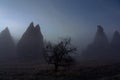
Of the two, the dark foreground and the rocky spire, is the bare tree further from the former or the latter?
Result: the rocky spire

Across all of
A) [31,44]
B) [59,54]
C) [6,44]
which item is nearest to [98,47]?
[31,44]

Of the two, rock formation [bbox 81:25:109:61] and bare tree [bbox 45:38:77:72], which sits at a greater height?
rock formation [bbox 81:25:109:61]

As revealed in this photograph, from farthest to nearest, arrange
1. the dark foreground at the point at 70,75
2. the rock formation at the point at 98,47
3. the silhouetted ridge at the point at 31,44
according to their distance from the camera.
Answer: the rock formation at the point at 98,47
the silhouetted ridge at the point at 31,44
the dark foreground at the point at 70,75

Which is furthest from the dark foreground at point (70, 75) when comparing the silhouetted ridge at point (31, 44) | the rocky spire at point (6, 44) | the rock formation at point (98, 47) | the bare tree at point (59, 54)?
the rock formation at point (98, 47)

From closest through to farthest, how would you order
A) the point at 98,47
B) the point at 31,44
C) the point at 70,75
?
the point at 70,75
the point at 31,44
the point at 98,47

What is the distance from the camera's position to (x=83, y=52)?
111 m

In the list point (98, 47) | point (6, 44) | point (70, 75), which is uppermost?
point (6, 44)

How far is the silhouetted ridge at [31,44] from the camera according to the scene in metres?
98.1

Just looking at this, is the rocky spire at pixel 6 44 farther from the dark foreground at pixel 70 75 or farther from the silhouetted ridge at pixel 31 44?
the dark foreground at pixel 70 75

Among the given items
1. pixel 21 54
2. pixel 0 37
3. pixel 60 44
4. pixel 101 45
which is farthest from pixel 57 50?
pixel 101 45

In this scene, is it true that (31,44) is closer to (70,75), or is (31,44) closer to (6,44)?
(6,44)

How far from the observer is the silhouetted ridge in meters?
98.1

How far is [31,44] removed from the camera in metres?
102

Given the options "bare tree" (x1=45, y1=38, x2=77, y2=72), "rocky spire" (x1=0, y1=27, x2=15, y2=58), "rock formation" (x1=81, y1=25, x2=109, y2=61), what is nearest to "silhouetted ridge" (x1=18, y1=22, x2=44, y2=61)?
"rocky spire" (x1=0, y1=27, x2=15, y2=58)
